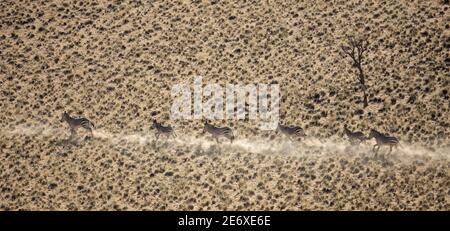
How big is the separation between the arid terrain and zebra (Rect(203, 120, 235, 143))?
0.48 metres

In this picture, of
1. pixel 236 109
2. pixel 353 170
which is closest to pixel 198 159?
pixel 236 109

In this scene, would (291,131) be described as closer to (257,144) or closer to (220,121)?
(257,144)

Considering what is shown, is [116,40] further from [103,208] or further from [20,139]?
[103,208]

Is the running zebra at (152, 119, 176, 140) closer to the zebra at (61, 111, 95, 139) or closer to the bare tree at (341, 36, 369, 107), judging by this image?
the zebra at (61, 111, 95, 139)

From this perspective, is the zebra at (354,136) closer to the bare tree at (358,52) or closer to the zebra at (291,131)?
the zebra at (291,131)

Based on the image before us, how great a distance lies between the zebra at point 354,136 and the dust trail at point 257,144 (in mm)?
343

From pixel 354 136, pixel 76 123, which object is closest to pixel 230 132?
pixel 354 136

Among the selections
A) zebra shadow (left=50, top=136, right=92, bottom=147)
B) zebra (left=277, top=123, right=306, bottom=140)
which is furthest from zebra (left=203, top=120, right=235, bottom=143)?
zebra shadow (left=50, top=136, right=92, bottom=147)

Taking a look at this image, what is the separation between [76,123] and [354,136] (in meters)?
12.9

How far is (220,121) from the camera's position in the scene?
29328 mm

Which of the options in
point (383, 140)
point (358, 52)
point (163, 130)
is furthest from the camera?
point (358, 52)

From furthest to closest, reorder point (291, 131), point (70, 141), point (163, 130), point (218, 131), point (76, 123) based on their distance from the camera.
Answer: point (70, 141) < point (76, 123) < point (163, 130) < point (218, 131) < point (291, 131)

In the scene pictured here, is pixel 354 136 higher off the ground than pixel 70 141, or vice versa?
pixel 354 136

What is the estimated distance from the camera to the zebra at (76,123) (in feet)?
93.9
